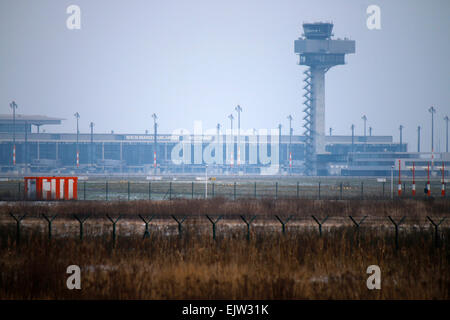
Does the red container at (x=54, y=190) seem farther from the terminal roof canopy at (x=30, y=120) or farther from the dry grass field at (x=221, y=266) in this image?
the terminal roof canopy at (x=30, y=120)

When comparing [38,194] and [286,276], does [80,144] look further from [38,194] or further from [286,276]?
[286,276]

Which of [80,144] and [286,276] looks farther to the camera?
[80,144]

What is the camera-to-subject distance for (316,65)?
136 m

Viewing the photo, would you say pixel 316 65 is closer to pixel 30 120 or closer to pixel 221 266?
pixel 30 120

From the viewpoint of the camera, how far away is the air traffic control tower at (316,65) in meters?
135

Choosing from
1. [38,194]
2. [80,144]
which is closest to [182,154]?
[80,144]

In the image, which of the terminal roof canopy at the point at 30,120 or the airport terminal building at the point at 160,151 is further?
the terminal roof canopy at the point at 30,120

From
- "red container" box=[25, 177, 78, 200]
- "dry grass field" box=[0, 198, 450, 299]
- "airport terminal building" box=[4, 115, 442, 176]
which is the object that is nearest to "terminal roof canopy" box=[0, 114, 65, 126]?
"airport terminal building" box=[4, 115, 442, 176]

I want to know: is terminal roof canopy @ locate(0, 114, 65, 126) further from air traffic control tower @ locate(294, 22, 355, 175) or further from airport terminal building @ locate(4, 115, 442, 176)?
air traffic control tower @ locate(294, 22, 355, 175)

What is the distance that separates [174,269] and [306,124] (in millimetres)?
127365

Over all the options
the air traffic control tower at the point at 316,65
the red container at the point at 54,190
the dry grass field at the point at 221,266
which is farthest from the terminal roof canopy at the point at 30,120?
the dry grass field at the point at 221,266

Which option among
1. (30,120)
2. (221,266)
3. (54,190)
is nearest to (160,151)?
(30,120)

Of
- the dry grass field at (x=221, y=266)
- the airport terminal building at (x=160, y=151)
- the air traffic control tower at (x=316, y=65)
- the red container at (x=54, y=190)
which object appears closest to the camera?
the dry grass field at (x=221, y=266)

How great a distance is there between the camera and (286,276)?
577 inches
